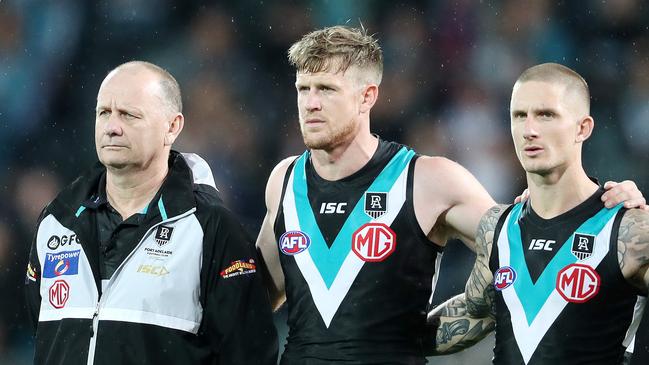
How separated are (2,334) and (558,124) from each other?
13.6 feet

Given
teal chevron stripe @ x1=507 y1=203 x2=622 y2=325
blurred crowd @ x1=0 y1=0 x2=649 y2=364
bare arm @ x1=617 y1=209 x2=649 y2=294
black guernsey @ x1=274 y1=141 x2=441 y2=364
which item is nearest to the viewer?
bare arm @ x1=617 y1=209 x2=649 y2=294

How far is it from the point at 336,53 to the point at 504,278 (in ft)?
3.81

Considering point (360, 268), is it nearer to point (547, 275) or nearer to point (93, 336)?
point (547, 275)

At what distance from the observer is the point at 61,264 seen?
4.20m

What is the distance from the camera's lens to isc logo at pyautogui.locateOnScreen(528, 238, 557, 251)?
12.9 ft

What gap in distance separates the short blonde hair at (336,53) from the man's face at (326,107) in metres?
0.04

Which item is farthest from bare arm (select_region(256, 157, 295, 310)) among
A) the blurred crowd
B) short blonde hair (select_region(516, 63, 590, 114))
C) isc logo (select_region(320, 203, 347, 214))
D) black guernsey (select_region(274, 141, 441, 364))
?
the blurred crowd

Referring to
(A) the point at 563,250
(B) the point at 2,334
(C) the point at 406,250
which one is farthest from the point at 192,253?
(B) the point at 2,334

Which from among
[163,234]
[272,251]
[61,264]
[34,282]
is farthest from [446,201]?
[34,282]

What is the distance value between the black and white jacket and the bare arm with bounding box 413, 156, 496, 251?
0.72m

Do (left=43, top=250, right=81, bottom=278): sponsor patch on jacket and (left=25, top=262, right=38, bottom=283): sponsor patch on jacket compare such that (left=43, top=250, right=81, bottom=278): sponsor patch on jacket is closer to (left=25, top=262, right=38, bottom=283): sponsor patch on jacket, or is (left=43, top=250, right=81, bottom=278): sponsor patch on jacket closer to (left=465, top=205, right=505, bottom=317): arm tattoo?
(left=25, top=262, right=38, bottom=283): sponsor patch on jacket

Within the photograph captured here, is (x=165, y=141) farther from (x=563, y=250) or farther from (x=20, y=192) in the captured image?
(x=20, y=192)

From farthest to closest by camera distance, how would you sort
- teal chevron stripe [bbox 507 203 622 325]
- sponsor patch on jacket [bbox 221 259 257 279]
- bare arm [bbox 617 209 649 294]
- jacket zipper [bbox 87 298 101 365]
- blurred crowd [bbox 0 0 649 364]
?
1. blurred crowd [bbox 0 0 649 364]
2. sponsor patch on jacket [bbox 221 259 257 279]
3. jacket zipper [bbox 87 298 101 365]
4. teal chevron stripe [bbox 507 203 622 325]
5. bare arm [bbox 617 209 649 294]

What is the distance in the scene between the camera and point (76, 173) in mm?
6977
